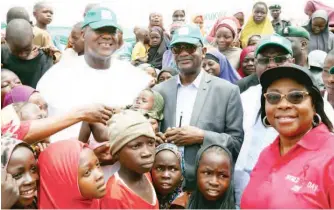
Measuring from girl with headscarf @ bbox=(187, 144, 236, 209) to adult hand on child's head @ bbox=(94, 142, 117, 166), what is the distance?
2.10 feet

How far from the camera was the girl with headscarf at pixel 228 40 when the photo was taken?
20.9 feet

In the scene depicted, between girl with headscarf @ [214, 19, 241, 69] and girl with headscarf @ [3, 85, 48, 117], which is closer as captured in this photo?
girl with headscarf @ [3, 85, 48, 117]

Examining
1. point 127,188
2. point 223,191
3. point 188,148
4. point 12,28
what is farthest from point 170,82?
point 12,28

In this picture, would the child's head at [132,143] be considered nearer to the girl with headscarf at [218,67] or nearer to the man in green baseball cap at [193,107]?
the man in green baseball cap at [193,107]

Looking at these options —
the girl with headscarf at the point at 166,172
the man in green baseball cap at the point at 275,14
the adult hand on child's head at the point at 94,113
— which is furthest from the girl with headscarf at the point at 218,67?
the man in green baseball cap at the point at 275,14

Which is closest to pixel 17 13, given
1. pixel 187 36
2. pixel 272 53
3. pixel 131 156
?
pixel 187 36

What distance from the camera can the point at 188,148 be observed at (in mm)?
3689

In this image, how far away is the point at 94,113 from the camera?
299 cm

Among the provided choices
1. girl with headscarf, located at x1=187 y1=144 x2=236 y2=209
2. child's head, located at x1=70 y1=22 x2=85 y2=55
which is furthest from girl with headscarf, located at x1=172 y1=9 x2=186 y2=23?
girl with headscarf, located at x1=187 y1=144 x2=236 y2=209

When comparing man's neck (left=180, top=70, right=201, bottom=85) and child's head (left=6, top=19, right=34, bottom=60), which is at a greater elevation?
child's head (left=6, top=19, right=34, bottom=60)

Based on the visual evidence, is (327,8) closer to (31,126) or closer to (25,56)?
(25,56)

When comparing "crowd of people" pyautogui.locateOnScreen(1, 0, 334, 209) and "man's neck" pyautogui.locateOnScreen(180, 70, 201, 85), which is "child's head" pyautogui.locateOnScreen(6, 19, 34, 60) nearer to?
"crowd of people" pyautogui.locateOnScreen(1, 0, 334, 209)

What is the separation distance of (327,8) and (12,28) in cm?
547

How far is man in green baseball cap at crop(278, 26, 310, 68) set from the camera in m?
4.56
